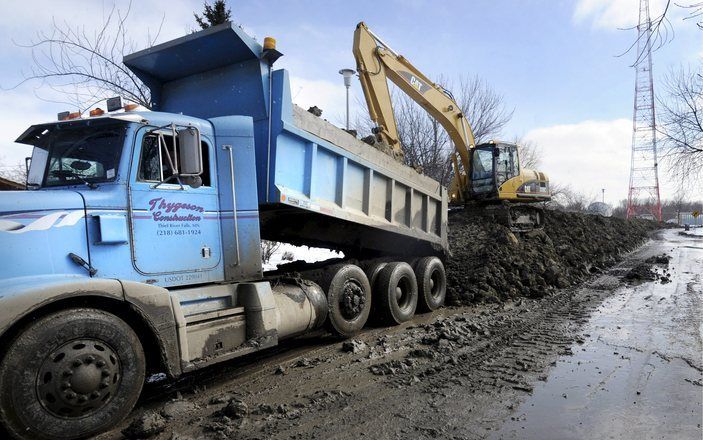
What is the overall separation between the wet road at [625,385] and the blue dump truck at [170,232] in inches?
105

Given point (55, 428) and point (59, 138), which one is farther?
point (59, 138)

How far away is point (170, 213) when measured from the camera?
13.9ft

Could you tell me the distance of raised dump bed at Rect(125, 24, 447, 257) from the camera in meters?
5.11

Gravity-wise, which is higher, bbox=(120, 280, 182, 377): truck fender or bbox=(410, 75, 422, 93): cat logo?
bbox=(410, 75, 422, 93): cat logo

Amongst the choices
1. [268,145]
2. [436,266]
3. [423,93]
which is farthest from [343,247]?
[423,93]

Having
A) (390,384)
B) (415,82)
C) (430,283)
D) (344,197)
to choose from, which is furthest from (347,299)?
(415,82)

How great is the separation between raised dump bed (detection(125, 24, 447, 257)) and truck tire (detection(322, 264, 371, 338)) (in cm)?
75

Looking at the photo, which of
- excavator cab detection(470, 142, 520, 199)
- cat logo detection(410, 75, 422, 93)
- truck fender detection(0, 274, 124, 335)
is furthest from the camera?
excavator cab detection(470, 142, 520, 199)

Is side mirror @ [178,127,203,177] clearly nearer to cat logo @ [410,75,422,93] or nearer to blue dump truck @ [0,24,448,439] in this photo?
blue dump truck @ [0,24,448,439]

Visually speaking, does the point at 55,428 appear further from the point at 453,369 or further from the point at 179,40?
the point at 179,40

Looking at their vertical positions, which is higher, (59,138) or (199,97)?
Result: (199,97)

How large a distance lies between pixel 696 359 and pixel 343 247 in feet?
15.7

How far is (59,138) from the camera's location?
163 inches

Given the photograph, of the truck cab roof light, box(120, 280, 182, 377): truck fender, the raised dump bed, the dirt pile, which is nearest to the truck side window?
the truck cab roof light
